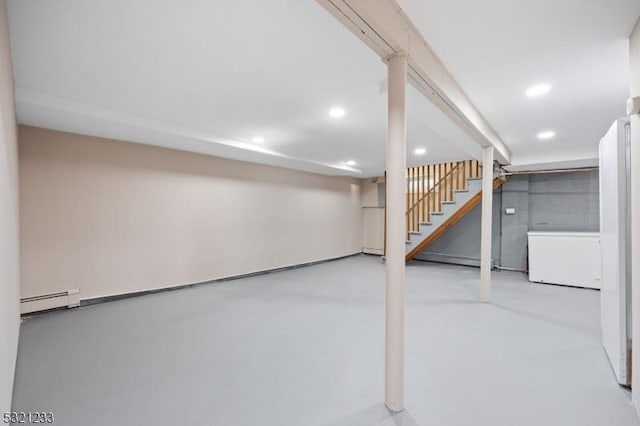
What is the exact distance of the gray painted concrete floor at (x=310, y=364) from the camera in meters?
1.56

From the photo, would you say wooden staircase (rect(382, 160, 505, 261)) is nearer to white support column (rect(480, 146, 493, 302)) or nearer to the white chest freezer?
the white chest freezer

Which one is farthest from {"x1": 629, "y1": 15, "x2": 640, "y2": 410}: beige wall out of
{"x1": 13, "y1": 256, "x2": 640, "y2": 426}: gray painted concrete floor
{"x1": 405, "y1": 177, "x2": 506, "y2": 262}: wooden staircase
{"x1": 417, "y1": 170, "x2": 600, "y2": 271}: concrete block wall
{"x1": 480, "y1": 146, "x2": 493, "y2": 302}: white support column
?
{"x1": 417, "y1": 170, "x2": 600, "y2": 271}: concrete block wall

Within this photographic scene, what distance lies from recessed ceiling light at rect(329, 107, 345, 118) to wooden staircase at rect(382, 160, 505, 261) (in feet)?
11.4

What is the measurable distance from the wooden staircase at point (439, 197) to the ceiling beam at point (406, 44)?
2.94 metres

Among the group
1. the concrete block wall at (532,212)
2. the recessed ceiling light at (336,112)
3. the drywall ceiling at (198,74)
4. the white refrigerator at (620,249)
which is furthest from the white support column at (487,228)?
the concrete block wall at (532,212)

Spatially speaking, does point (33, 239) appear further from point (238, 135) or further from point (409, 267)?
point (409, 267)

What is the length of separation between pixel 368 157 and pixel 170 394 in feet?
15.1

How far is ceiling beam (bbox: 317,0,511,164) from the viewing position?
128 centimetres

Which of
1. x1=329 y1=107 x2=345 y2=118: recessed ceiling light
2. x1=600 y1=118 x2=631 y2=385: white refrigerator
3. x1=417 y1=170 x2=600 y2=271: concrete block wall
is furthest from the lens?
x1=417 y1=170 x2=600 y2=271: concrete block wall

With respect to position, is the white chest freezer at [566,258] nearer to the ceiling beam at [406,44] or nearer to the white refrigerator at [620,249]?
the white refrigerator at [620,249]

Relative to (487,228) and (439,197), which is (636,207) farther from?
(439,197)

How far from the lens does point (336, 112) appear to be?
115 inches

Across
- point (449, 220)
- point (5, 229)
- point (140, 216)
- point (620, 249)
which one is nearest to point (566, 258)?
point (449, 220)

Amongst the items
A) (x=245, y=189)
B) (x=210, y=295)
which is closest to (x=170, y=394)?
(x=210, y=295)
